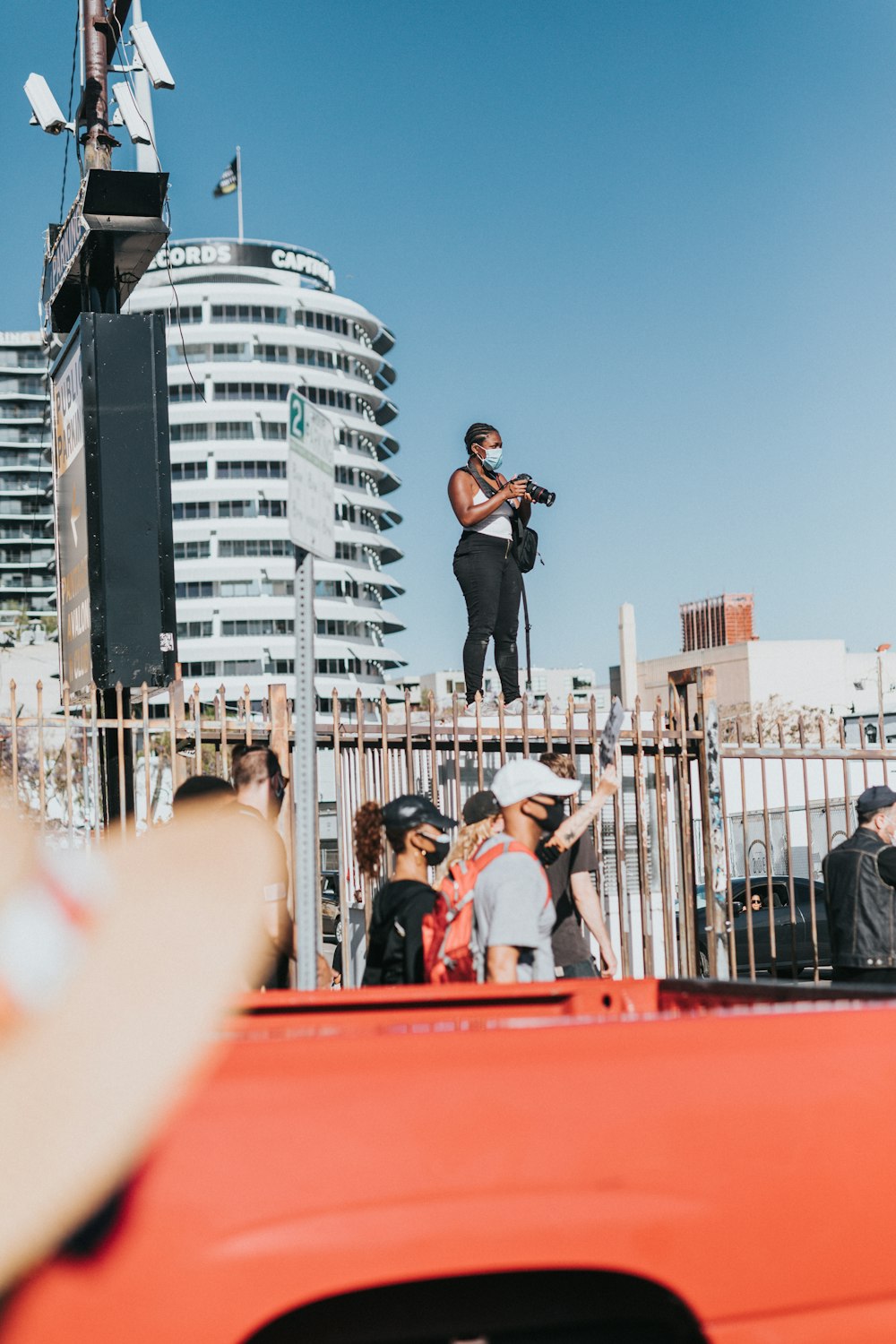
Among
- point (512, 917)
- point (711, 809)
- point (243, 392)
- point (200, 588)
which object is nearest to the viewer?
point (512, 917)

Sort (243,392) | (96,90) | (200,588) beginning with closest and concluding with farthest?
(96,90) < (200,588) < (243,392)

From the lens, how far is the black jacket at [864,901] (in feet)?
23.0

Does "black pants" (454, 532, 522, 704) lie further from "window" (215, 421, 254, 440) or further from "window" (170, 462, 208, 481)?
"window" (215, 421, 254, 440)

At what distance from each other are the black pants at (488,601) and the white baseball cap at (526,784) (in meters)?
3.49

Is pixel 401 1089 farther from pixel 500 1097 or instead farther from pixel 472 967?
pixel 472 967

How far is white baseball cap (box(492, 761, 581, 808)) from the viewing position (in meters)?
5.07

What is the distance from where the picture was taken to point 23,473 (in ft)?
397

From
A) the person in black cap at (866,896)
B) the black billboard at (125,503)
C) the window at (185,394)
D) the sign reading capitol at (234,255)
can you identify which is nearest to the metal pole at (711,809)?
the person in black cap at (866,896)

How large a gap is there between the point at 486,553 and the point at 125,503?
2217 millimetres

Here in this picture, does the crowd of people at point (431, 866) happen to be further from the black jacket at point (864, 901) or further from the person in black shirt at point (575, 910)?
the black jacket at point (864, 901)

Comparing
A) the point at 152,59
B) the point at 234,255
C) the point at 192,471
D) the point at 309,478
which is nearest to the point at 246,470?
the point at 192,471

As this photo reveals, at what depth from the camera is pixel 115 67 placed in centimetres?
921

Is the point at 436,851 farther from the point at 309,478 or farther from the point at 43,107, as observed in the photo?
the point at 43,107

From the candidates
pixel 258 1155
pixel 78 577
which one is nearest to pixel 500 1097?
pixel 258 1155
